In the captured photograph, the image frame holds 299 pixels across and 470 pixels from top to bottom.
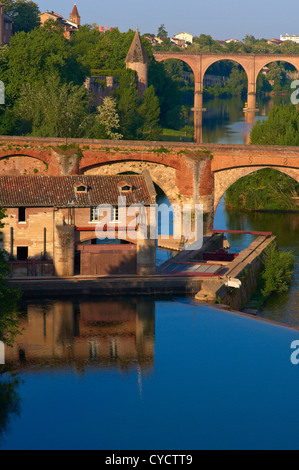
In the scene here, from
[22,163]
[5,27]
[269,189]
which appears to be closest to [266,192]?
[269,189]

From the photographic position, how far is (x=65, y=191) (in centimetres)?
5012

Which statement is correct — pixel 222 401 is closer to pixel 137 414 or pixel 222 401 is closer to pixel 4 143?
pixel 137 414

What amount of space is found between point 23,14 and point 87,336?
88151 mm

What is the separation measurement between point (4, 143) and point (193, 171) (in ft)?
48.4

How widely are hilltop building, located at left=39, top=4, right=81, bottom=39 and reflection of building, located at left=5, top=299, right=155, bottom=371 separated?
9281 centimetres

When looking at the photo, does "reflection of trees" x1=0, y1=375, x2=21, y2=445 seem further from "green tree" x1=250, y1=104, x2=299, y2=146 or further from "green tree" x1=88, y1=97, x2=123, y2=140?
"green tree" x1=250, y1=104, x2=299, y2=146

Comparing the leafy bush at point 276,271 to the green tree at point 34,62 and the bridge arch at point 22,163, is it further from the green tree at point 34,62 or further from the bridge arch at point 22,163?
the green tree at point 34,62

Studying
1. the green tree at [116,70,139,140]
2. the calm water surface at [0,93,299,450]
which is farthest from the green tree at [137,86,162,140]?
the calm water surface at [0,93,299,450]

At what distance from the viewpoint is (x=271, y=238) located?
6197cm

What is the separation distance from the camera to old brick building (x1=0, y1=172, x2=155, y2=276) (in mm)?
48531

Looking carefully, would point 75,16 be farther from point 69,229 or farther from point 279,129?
point 69,229

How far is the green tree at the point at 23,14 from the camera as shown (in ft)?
394
